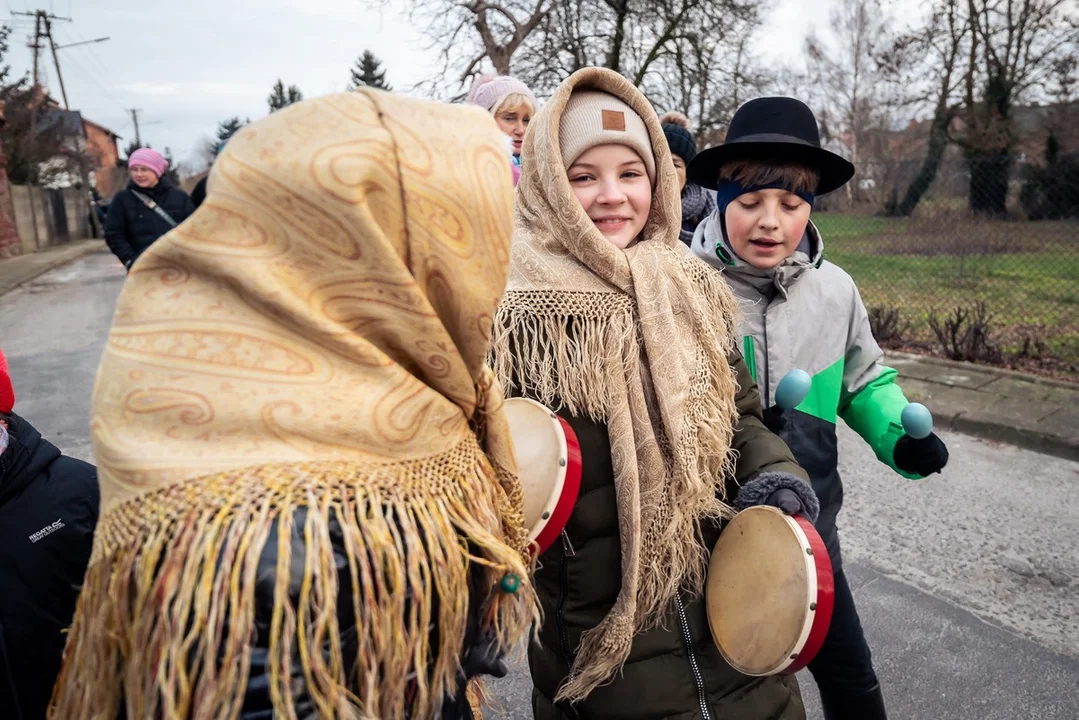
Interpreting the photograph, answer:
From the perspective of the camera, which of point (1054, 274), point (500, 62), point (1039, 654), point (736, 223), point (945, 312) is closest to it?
Answer: point (736, 223)

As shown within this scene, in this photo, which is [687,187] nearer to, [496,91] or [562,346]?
[496,91]

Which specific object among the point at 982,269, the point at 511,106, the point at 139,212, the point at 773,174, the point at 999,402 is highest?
the point at 511,106

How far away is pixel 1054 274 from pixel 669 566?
425 inches

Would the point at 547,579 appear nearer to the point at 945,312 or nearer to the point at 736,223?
the point at 736,223

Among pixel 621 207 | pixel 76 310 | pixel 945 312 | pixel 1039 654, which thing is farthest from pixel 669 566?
pixel 76 310

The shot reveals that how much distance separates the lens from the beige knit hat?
1586 mm

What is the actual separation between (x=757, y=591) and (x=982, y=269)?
10.1 metres

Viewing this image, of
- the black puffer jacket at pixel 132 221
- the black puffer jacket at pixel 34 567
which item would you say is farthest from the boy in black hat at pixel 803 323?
the black puffer jacket at pixel 132 221

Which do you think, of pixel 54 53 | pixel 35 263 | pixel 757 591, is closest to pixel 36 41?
pixel 54 53

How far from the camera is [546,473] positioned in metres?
1.22

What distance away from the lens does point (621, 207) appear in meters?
1.62

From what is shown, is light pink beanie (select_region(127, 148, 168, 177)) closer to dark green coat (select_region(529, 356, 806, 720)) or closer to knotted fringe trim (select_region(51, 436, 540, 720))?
dark green coat (select_region(529, 356, 806, 720))

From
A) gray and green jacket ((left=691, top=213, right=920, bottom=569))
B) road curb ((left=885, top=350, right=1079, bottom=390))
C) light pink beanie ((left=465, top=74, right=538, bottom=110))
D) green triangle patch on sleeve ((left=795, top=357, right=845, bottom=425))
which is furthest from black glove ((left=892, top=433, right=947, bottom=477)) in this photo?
road curb ((left=885, top=350, right=1079, bottom=390))

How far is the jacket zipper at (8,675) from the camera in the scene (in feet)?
4.75
